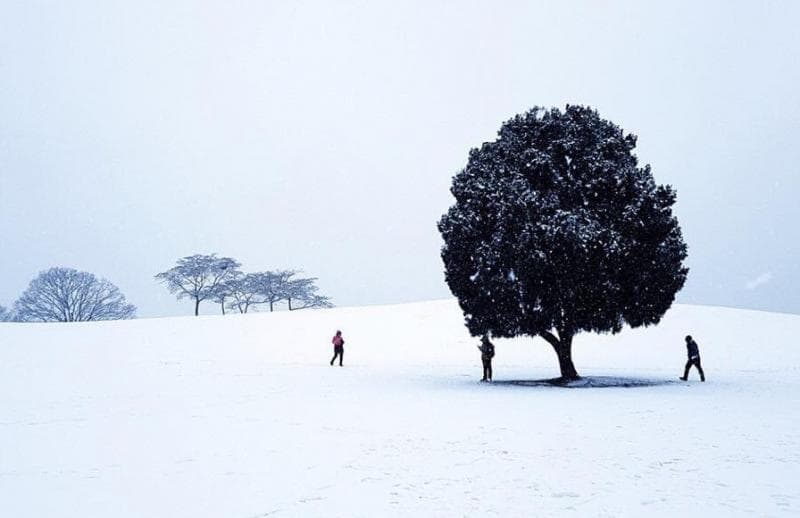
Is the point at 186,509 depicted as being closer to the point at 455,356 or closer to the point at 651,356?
the point at 455,356

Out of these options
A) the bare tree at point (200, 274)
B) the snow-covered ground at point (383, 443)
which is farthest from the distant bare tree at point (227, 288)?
the snow-covered ground at point (383, 443)

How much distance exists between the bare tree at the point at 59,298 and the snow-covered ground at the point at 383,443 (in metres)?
48.5

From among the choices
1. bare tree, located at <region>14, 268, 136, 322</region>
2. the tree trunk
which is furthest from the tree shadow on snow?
bare tree, located at <region>14, 268, 136, 322</region>

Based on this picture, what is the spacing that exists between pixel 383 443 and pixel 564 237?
40.9ft

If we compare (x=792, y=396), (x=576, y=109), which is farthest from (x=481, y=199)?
(x=792, y=396)

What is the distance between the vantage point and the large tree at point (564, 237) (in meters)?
20.4

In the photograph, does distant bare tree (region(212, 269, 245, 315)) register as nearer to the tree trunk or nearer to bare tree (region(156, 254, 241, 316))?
bare tree (region(156, 254, 241, 316))

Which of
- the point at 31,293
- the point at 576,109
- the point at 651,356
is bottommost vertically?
the point at 651,356

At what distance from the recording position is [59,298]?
7025 centimetres

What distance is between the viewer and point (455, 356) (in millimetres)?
35812

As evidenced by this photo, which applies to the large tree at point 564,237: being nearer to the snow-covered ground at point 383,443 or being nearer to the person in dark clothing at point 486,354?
the person in dark clothing at point 486,354

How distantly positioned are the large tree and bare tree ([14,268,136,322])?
6499cm

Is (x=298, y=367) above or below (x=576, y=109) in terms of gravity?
below

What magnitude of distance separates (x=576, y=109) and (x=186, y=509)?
21568 millimetres
